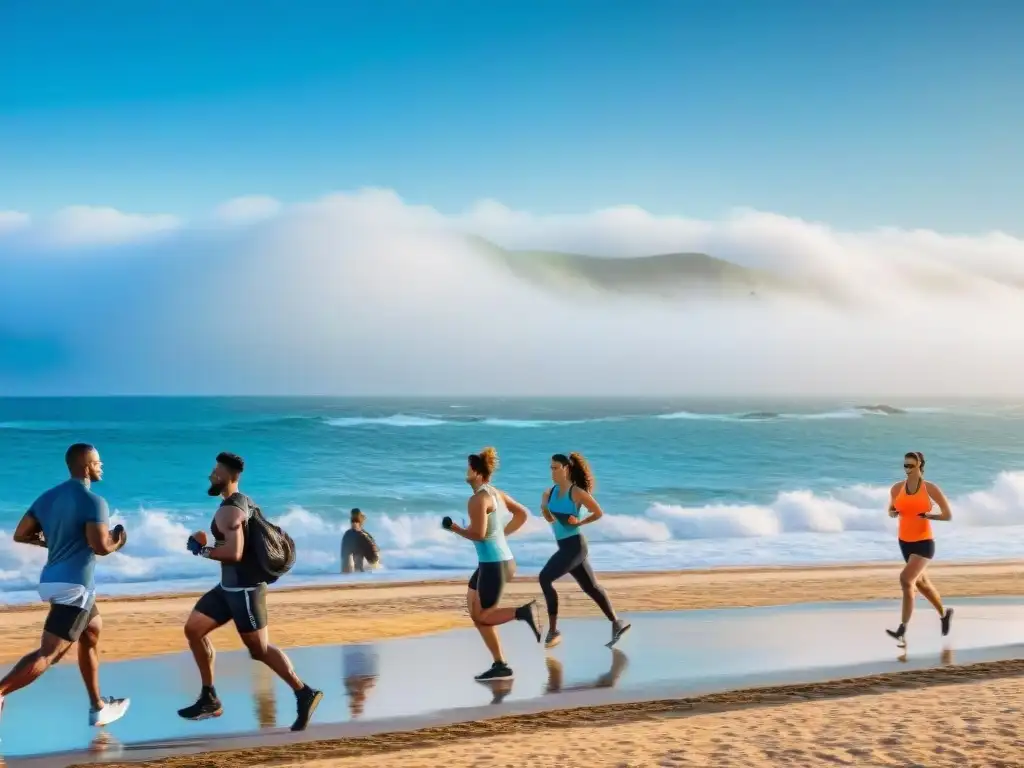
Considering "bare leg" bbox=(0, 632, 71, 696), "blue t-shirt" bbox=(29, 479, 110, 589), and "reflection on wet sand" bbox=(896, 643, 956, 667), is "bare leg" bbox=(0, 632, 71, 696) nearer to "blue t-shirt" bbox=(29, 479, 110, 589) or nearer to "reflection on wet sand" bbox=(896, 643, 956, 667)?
"blue t-shirt" bbox=(29, 479, 110, 589)

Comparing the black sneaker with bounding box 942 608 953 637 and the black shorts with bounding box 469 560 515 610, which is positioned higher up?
the black shorts with bounding box 469 560 515 610

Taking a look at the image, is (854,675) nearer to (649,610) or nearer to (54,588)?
(649,610)

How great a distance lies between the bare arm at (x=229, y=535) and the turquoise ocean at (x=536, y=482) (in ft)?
42.7

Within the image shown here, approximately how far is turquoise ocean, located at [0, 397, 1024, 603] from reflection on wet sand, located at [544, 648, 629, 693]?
10.5 meters

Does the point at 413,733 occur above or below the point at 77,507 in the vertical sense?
below

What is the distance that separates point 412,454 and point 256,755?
50.8m

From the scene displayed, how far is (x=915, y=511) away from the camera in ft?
37.1

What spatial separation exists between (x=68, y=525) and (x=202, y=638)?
1230 millimetres

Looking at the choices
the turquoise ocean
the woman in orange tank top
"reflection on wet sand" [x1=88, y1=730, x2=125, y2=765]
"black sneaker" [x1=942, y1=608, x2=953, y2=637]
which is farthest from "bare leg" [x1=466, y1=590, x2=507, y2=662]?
the turquoise ocean

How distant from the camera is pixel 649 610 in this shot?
48.4 ft

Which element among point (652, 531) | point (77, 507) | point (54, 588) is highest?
point (77, 507)

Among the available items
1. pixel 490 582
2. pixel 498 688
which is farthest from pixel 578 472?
pixel 498 688

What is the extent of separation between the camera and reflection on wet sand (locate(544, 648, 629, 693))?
9359 millimetres

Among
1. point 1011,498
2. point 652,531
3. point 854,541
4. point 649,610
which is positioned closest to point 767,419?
point 1011,498
